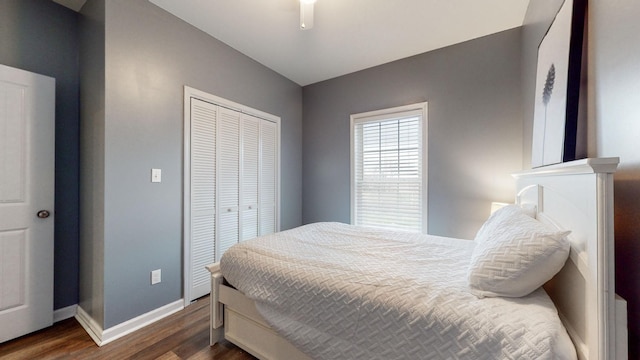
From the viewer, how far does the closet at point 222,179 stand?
93.8 inches

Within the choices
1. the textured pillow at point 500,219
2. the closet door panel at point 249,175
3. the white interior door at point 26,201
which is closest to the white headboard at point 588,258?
the textured pillow at point 500,219

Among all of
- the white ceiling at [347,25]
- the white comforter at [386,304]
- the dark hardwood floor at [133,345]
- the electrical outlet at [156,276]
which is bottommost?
the dark hardwood floor at [133,345]

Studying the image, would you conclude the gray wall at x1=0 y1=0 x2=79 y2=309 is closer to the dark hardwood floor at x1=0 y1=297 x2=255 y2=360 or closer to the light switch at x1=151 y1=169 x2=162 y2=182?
the dark hardwood floor at x1=0 y1=297 x2=255 y2=360

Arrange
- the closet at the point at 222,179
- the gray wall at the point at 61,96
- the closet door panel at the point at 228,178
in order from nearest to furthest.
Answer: the gray wall at the point at 61,96
the closet at the point at 222,179
the closet door panel at the point at 228,178

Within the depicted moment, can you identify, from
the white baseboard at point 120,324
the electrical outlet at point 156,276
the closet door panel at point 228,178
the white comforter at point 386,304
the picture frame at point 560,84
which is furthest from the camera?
the closet door panel at point 228,178

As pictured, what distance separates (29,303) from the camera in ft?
6.05

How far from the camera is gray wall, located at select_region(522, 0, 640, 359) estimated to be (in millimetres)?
726

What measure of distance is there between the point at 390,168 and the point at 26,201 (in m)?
Answer: 3.47

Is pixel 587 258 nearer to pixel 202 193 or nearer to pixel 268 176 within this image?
pixel 202 193

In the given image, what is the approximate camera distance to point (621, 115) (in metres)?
0.80

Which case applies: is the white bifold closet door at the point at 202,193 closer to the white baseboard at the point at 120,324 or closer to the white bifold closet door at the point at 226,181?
the white bifold closet door at the point at 226,181

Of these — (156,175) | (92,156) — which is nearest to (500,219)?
(156,175)

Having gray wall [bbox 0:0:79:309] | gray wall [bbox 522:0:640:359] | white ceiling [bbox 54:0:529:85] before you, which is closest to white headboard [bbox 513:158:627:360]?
gray wall [bbox 522:0:640:359]

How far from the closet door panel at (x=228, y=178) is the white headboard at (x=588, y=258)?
8.79 feet
